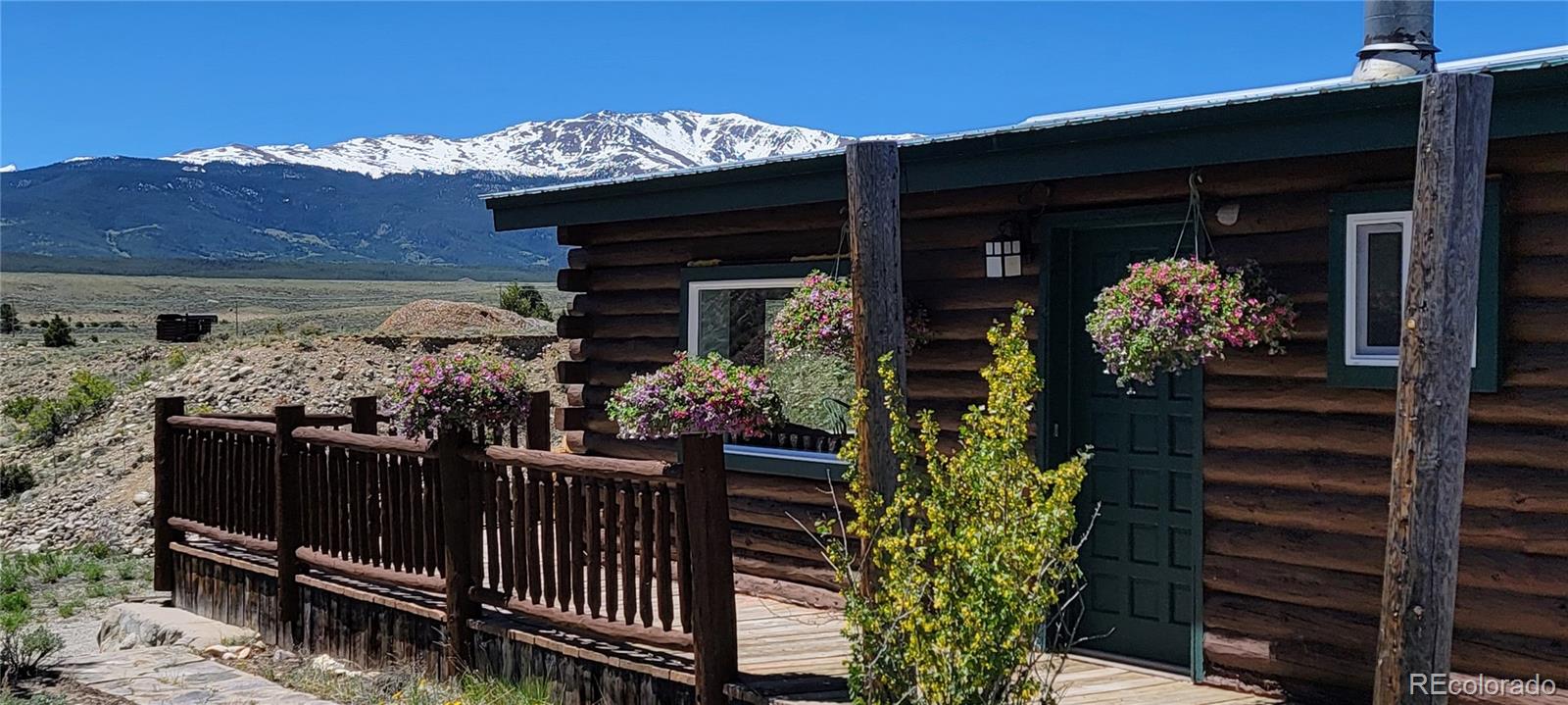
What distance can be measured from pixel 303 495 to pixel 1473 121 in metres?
A: 7.99

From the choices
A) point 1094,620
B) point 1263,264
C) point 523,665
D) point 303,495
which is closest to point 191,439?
point 303,495

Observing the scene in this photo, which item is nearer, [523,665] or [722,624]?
[722,624]

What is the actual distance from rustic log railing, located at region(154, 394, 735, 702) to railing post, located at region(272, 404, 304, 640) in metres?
0.01

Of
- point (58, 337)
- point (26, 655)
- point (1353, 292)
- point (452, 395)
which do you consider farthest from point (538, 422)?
point (58, 337)

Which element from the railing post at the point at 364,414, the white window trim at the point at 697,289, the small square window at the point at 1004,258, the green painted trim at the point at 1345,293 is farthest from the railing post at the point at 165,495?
the green painted trim at the point at 1345,293

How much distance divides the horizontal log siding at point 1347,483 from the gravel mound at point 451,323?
2954 centimetres

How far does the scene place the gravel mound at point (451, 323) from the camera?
121 ft

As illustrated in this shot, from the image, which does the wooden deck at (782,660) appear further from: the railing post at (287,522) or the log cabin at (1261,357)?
the railing post at (287,522)

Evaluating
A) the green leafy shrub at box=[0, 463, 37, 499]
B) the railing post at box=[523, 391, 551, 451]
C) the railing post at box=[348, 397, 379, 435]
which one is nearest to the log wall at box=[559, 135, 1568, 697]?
the railing post at box=[523, 391, 551, 451]

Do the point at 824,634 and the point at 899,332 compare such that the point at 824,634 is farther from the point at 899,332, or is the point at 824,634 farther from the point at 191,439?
the point at 191,439

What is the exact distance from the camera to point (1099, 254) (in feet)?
25.7

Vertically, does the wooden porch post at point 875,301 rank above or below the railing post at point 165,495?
above

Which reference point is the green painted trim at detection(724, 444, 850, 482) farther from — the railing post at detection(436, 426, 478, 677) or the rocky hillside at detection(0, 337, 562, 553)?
the rocky hillside at detection(0, 337, 562, 553)

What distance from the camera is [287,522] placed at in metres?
10.7
